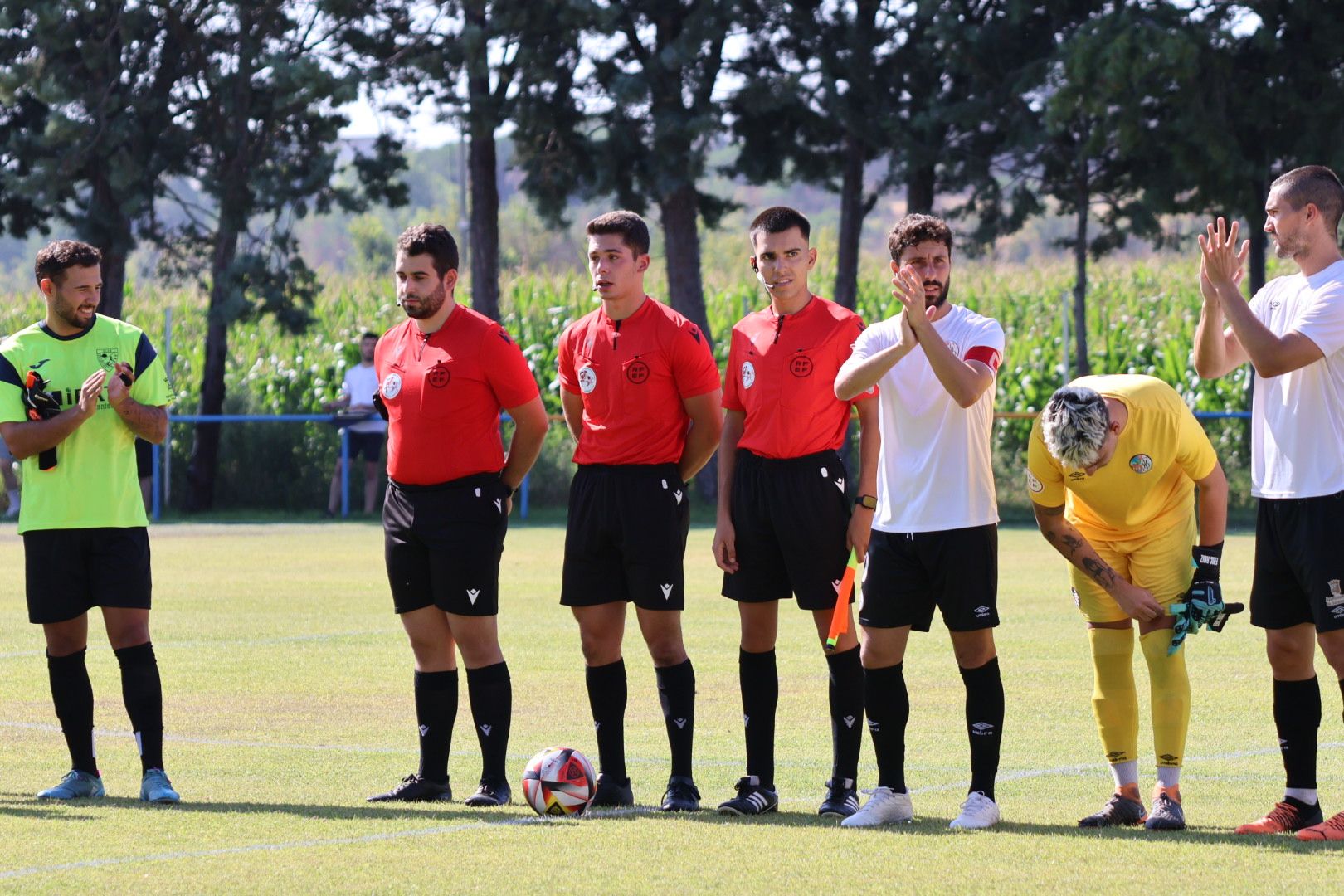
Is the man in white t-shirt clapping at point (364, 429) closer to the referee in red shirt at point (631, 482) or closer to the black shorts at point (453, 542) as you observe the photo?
the black shorts at point (453, 542)

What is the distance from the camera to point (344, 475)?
26.2m

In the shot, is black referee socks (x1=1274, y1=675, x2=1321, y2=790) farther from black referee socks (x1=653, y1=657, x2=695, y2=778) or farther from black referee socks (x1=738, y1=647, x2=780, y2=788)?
black referee socks (x1=653, y1=657, x2=695, y2=778)

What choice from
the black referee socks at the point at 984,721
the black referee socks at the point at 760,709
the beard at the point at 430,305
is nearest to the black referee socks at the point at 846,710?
the black referee socks at the point at 760,709

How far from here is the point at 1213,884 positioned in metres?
5.82

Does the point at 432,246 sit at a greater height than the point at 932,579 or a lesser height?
greater

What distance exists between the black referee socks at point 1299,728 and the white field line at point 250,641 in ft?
23.7

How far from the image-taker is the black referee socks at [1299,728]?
6.89 meters

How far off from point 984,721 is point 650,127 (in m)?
21.9

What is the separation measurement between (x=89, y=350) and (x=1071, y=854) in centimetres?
421

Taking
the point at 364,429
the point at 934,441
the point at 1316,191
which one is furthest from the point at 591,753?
the point at 364,429

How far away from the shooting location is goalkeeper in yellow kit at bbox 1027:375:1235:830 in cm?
702

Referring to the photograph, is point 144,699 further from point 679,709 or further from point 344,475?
point 344,475

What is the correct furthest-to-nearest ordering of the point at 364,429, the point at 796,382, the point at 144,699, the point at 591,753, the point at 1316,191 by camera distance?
the point at 364,429 < the point at 591,753 < the point at 144,699 < the point at 796,382 < the point at 1316,191

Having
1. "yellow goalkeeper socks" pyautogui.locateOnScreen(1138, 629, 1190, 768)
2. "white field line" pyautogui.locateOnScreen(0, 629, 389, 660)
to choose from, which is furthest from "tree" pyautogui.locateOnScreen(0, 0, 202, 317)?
"yellow goalkeeper socks" pyautogui.locateOnScreen(1138, 629, 1190, 768)
